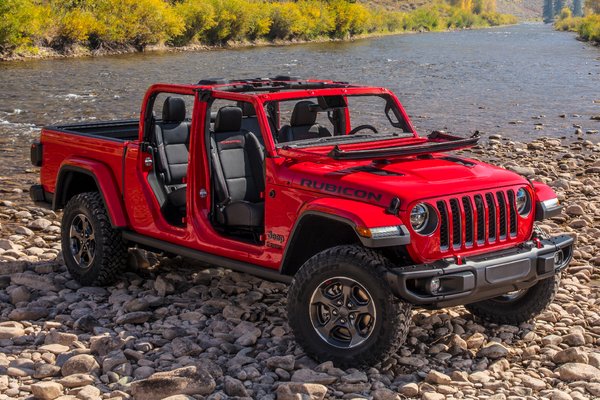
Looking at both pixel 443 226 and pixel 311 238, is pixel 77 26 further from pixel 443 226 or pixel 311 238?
pixel 443 226

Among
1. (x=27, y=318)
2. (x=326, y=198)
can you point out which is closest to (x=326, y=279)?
(x=326, y=198)

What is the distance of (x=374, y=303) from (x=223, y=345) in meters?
1.23

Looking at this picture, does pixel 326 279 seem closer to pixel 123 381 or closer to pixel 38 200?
pixel 123 381

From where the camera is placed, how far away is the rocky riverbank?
559 centimetres

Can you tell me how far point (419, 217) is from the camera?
5758 mm

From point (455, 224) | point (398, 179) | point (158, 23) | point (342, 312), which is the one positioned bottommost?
point (342, 312)

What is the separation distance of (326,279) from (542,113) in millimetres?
18928

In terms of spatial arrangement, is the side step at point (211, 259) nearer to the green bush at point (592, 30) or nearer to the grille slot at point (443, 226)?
the grille slot at point (443, 226)

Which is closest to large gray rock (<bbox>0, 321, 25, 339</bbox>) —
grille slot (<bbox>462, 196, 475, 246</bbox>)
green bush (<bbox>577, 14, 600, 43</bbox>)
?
grille slot (<bbox>462, 196, 475, 246</bbox>)

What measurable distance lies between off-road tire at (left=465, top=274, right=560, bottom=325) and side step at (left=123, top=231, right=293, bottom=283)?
5.20ft

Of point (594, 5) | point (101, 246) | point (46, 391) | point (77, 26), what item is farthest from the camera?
point (594, 5)

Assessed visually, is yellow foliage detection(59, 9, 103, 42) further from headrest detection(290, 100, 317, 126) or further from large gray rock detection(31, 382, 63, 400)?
large gray rock detection(31, 382, 63, 400)

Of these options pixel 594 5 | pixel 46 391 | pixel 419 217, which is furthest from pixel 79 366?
pixel 594 5

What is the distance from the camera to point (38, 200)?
846cm
